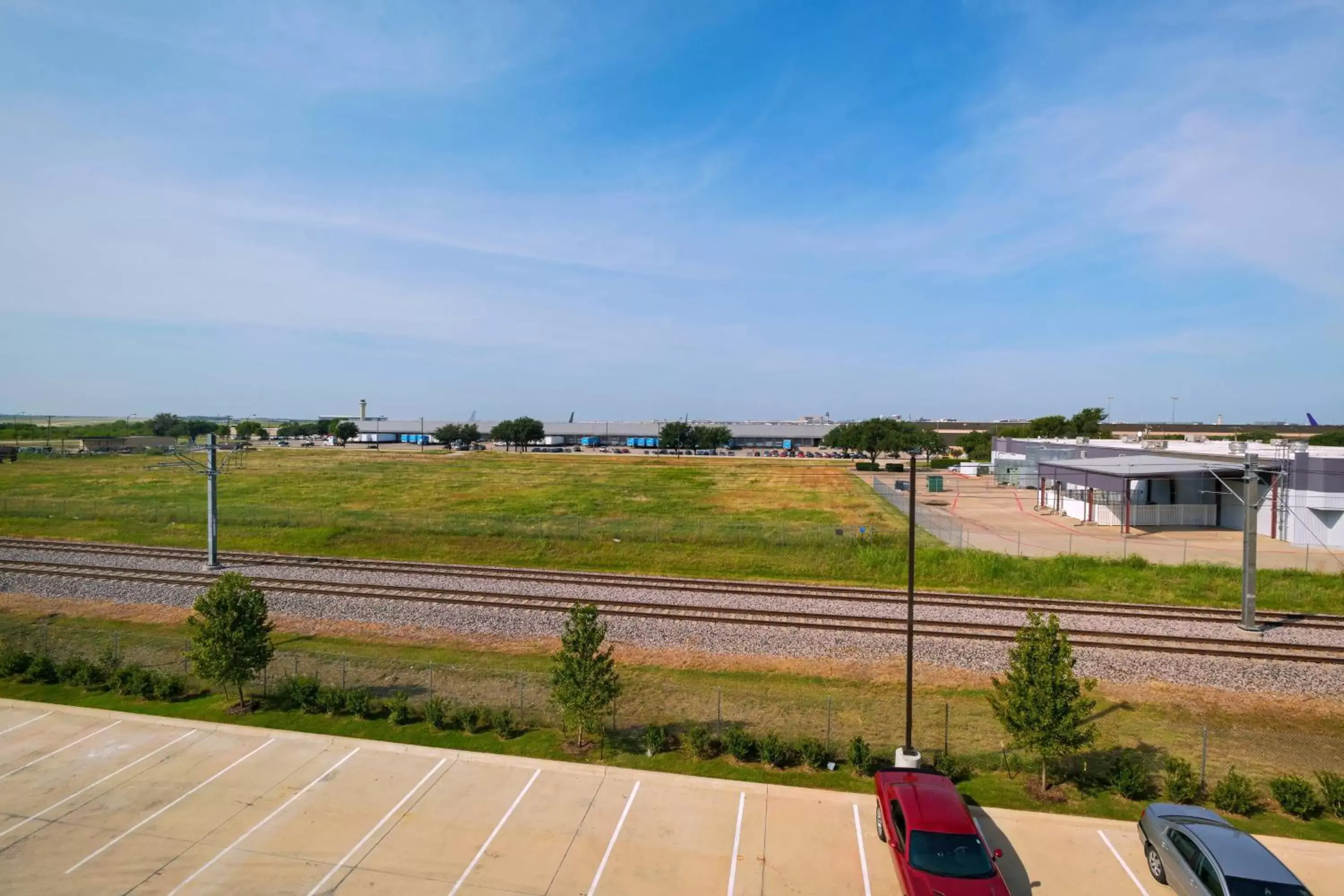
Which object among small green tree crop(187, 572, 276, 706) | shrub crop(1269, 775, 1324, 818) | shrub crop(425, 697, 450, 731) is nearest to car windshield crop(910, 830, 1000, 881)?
shrub crop(1269, 775, 1324, 818)

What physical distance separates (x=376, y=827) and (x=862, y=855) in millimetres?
8927

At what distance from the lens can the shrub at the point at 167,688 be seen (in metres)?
19.3

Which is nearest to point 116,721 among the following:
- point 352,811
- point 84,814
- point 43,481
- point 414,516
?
point 84,814

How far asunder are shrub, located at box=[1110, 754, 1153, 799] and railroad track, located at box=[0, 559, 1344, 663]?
965 cm

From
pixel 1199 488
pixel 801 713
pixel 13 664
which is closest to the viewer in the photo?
pixel 801 713

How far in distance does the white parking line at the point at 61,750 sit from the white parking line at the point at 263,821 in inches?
249

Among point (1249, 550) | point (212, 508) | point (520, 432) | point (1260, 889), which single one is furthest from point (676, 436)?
point (1260, 889)

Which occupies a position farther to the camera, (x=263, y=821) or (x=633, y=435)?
(x=633, y=435)

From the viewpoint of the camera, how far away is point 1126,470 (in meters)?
47.5

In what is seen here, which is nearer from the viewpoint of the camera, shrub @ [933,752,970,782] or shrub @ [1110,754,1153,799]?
shrub @ [1110,754,1153,799]

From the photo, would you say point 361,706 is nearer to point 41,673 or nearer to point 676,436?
point 41,673

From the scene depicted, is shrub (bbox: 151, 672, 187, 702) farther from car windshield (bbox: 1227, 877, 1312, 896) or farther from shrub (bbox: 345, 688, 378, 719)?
car windshield (bbox: 1227, 877, 1312, 896)

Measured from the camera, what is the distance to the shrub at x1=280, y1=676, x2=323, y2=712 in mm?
18562

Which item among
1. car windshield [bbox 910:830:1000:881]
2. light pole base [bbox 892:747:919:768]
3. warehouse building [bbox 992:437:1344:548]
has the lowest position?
light pole base [bbox 892:747:919:768]
